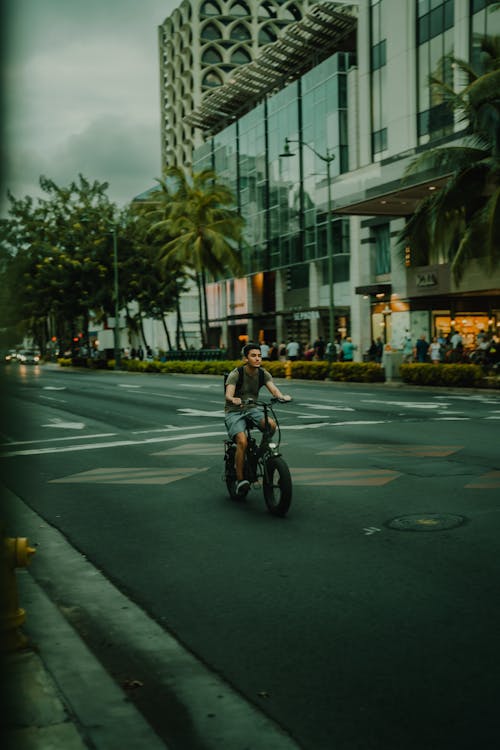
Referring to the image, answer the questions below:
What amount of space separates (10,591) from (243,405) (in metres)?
5.30

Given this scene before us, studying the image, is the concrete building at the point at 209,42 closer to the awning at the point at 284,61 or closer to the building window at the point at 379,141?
the awning at the point at 284,61

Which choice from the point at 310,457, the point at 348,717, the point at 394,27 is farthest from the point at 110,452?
the point at 394,27

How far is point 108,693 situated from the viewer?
406cm

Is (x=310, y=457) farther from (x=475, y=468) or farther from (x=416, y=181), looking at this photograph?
(x=416, y=181)

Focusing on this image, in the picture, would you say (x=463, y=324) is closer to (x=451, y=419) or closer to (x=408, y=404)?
(x=408, y=404)

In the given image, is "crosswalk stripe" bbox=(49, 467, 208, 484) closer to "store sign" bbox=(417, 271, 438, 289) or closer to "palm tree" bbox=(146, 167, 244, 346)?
"store sign" bbox=(417, 271, 438, 289)

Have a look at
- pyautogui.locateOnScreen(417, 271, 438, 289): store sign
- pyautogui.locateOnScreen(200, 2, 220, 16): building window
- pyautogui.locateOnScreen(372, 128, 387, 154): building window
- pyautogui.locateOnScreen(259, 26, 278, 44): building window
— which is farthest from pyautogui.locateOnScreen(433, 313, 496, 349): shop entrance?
pyautogui.locateOnScreen(200, 2, 220, 16): building window

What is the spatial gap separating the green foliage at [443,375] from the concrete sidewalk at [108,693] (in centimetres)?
2286

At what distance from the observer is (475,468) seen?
428 inches

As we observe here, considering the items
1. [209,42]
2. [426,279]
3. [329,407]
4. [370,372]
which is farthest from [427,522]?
[209,42]

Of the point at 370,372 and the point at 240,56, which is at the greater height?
the point at 240,56

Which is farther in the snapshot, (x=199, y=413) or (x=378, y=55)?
(x=378, y=55)

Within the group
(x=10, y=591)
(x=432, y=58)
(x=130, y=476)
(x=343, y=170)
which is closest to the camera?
(x=10, y=591)

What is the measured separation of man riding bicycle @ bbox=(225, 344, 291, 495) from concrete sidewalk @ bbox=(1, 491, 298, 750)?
336 cm
